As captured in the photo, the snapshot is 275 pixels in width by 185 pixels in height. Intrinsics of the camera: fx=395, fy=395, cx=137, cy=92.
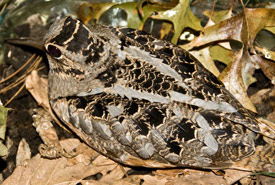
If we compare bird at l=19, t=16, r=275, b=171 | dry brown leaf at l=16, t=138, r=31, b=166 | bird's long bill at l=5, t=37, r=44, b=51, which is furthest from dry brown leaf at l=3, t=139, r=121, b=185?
bird's long bill at l=5, t=37, r=44, b=51

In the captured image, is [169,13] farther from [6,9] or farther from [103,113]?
[6,9]

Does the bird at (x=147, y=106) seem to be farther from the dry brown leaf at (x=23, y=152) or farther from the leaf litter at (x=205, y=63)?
the dry brown leaf at (x=23, y=152)

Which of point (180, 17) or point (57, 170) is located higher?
point (180, 17)

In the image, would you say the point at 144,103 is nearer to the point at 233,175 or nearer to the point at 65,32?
the point at 65,32

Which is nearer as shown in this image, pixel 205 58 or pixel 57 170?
pixel 57 170

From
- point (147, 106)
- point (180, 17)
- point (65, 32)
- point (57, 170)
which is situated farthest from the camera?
point (180, 17)

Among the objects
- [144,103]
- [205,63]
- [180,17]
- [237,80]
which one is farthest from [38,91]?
[237,80]

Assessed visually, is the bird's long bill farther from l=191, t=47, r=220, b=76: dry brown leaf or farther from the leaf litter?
l=191, t=47, r=220, b=76: dry brown leaf
